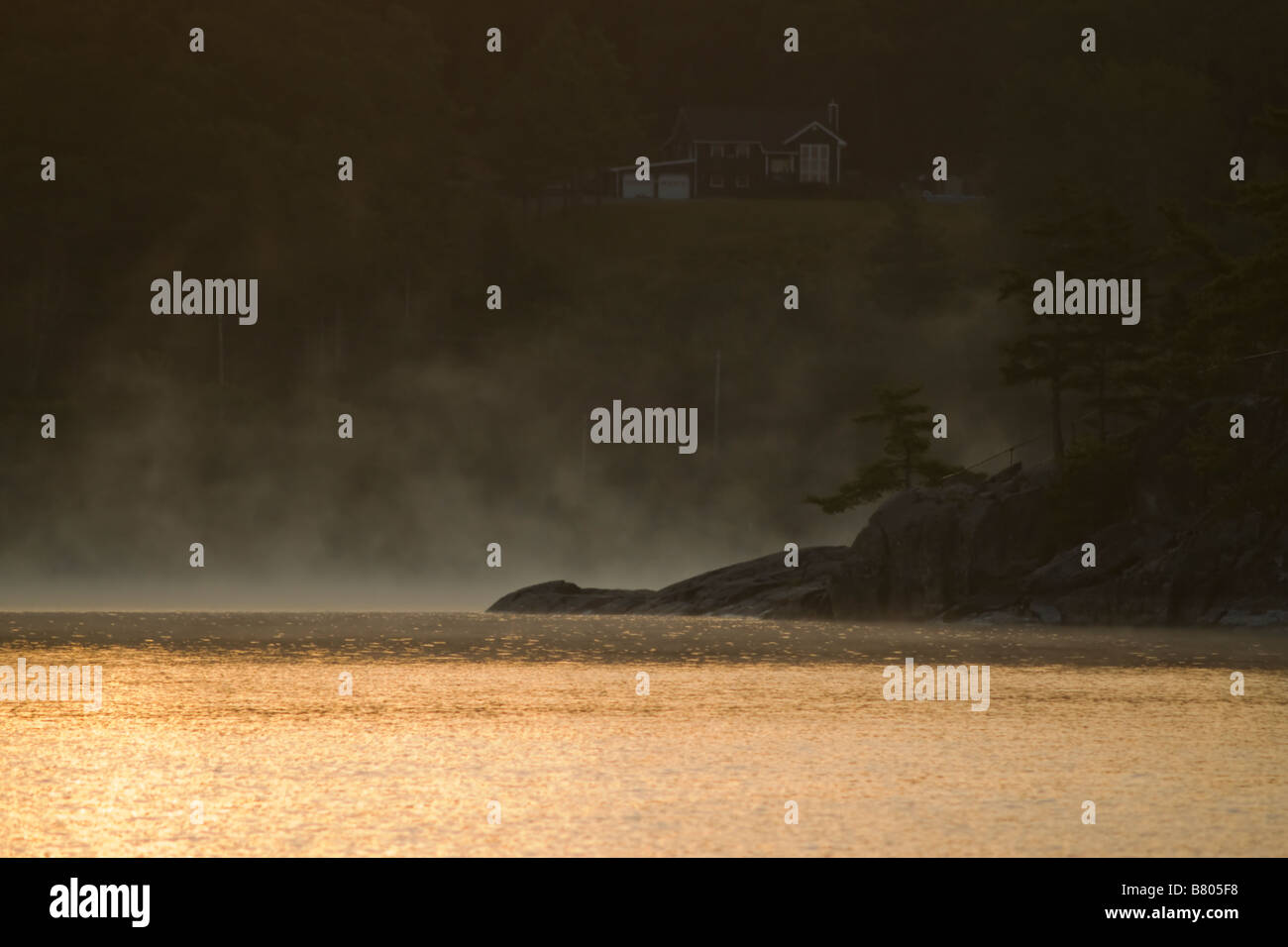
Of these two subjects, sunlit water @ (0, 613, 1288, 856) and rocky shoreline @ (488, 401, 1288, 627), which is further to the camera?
rocky shoreline @ (488, 401, 1288, 627)

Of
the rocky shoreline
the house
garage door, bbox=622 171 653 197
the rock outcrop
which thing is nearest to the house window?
the house

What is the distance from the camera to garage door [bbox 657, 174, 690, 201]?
181 m

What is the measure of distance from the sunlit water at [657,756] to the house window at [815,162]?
111m

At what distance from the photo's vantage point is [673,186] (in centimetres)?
18125

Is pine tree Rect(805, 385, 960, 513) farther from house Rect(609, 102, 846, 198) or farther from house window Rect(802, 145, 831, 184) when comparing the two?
house window Rect(802, 145, 831, 184)

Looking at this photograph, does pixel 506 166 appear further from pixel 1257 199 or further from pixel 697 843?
pixel 697 843

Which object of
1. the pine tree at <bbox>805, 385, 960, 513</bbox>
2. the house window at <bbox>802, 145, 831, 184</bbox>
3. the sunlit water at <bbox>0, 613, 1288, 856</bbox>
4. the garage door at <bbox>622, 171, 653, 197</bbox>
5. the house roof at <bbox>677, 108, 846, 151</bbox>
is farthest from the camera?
the garage door at <bbox>622, 171, 653, 197</bbox>

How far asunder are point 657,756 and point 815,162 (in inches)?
5653

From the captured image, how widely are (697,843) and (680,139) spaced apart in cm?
15458

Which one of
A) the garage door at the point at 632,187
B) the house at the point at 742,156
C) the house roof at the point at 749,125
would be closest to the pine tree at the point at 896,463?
the house roof at the point at 749,125
